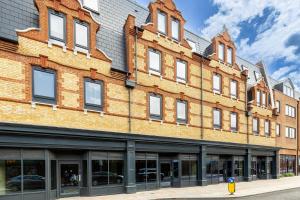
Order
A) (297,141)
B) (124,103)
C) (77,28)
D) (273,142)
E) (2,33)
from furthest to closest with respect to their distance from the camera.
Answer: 1. (297,141)
2. (273,142)
3. (124,103)
4. (77,28)
5. (2,33)

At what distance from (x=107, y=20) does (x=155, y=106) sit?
633 centimetres

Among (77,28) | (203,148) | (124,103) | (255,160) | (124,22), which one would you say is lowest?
(255,160)

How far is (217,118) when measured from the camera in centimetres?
2758

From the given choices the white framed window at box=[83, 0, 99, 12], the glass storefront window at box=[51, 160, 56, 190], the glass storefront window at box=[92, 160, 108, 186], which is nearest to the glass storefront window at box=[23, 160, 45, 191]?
the glass storefront window at box=[51, 160, 56, 190]

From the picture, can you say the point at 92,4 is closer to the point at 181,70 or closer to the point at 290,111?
the point at 181,70

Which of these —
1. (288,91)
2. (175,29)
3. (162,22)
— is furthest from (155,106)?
(288,91)

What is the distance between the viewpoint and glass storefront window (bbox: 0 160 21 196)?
46.7 ft

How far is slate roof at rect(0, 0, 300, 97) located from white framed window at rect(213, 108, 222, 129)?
5.09 meters

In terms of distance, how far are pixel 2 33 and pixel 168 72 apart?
11452mm

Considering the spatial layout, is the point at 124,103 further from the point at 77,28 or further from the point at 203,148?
the point at 203,148

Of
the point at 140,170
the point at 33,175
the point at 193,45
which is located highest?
the point at 193,45

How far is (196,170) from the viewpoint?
82.8 feet

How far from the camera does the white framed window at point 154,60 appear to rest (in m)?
21.8

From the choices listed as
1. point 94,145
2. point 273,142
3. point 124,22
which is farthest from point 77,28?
point 273,142
